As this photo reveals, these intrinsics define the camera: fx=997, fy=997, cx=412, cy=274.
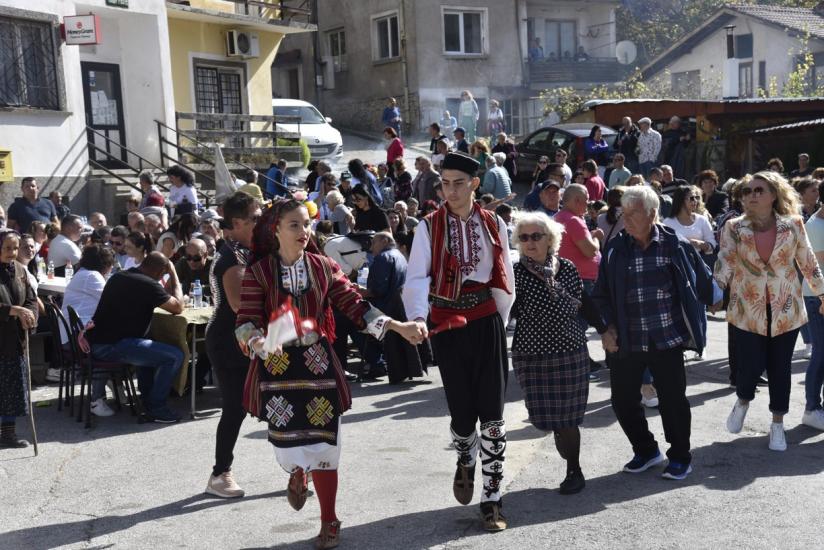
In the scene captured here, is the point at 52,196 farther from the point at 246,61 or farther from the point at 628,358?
the point at 628,358

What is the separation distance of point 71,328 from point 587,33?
108 ft

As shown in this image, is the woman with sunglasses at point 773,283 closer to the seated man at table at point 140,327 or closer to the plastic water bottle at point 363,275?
the seated man at table at point 140,327

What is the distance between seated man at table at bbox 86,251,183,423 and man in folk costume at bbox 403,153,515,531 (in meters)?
3.44

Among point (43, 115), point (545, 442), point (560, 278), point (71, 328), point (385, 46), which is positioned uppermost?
point (385, 46)

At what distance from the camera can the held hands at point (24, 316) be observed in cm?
721

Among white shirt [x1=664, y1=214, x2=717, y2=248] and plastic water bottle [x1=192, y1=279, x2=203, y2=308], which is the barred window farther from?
white shirt [x1=664, y1=214, x2=717, y2=248]

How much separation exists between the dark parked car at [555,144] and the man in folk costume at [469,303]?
17.5 meters

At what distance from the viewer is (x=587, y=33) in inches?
1512

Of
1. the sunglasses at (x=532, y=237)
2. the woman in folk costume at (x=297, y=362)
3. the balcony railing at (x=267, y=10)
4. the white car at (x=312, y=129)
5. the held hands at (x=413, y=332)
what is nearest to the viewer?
the held hands at (x=413, y=332)

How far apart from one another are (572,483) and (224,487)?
6.85 feet

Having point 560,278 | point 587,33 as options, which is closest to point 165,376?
point 560,278

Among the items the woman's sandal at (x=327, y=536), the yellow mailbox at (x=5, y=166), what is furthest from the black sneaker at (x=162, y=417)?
the yellow mailbox at (x=5, y=166)

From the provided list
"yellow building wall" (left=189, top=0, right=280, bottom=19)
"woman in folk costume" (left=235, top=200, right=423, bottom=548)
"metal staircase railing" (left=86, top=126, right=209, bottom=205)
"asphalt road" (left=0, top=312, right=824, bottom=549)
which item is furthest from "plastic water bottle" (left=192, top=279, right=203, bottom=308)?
"yellow building wall" (left=189, top=0, right=280, bottom=19)

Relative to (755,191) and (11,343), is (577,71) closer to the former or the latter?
(755,191)
